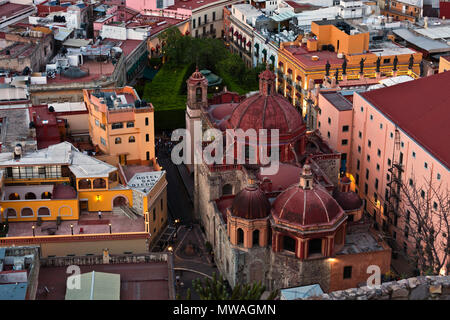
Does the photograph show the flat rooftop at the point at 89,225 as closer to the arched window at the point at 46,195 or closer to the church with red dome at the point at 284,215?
the arched window at the point at 46,195

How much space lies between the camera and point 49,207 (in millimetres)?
90125

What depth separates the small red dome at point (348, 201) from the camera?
288 feet

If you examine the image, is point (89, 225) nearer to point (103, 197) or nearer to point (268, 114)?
point (103, 197)

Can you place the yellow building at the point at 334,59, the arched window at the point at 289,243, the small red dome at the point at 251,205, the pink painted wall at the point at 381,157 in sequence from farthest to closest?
the yellow building at the point at 334,59
the pink painted wall at the point at 381,157
the arched window at the point at 289,243
the small red dome at the point at 251,205

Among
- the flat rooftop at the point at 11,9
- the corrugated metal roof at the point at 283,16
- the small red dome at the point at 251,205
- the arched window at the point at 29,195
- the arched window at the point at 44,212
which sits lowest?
the arched window at the point at 44,212

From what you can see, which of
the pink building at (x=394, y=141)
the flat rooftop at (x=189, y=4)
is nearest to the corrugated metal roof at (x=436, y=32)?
the pink building at (x=394, y=141)

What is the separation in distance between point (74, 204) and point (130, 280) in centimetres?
2002

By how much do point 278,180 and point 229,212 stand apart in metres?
9.22

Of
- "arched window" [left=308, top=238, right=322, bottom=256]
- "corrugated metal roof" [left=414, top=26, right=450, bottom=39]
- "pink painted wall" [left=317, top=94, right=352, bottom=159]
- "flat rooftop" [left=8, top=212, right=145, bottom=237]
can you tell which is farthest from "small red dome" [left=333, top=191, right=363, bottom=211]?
"corrugated metal roof" [left=414, top=26, right=450, bottom=39]

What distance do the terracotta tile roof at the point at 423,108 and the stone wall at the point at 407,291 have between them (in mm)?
46746

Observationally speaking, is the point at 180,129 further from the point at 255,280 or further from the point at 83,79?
the point at 255,280

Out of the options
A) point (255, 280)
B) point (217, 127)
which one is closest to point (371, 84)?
point (217, 127)

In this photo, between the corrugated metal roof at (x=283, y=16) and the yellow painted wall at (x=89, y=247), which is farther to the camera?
the corrugated metal roof at (x=283, y=16)

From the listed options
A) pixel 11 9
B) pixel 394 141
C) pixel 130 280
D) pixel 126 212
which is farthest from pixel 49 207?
pixel 11 9
